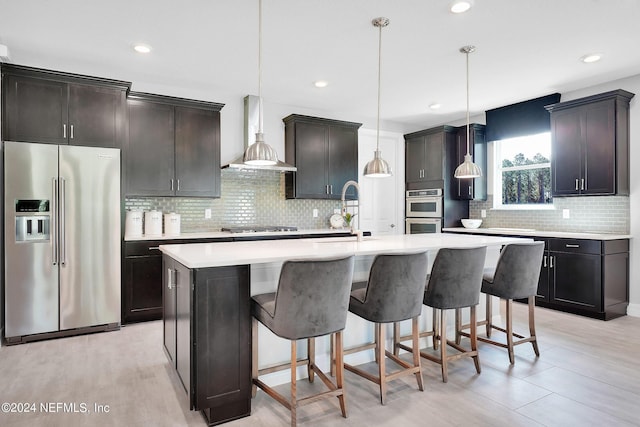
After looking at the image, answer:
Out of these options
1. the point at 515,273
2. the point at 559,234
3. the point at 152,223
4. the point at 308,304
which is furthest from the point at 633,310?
the point at 152,223

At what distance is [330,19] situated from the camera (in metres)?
3.04

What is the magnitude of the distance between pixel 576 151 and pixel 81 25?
5264 mm

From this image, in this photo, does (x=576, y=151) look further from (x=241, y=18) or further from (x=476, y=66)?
(x=241, y=18)

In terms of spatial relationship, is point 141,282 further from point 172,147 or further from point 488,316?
point 488,316

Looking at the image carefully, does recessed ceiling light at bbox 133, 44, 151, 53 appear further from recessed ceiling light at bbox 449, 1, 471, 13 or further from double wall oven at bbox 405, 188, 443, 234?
double wall oven at bbox 405, 188, 443, 234

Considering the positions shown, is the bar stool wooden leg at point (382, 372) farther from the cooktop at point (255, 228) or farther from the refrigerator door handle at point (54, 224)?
the refrigerator door handle at point (54, 224)

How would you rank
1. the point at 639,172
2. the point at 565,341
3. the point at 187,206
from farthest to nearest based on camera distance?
the point at 187,206 < the point at 639,172 < the point at 565,341

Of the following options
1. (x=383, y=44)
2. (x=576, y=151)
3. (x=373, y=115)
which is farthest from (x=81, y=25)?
(x=576, y=151)

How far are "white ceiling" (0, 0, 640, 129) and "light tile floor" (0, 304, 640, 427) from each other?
2.68 metres

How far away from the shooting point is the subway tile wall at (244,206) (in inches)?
188

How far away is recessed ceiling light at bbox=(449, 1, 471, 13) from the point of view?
2.78 m

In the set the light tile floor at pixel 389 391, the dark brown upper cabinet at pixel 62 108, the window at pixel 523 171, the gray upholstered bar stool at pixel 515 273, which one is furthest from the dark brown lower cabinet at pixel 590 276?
the dark brown upper cabinet at pixel 62 108

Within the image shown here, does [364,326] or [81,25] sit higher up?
[81,25]

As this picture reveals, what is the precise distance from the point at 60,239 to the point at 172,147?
151 centimetres
